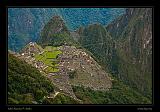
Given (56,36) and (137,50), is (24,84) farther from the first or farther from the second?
(137,50)

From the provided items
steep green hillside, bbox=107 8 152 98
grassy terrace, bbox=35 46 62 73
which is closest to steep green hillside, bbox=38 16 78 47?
grassy terrace, bbox=35 46 62 73

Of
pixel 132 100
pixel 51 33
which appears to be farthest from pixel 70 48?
pixel 132 100

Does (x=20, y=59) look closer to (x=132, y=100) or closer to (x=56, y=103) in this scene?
(x=56, y=103)

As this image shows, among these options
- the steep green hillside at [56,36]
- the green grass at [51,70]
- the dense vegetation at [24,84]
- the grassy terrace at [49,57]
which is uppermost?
the steep green hillside at [56,36]

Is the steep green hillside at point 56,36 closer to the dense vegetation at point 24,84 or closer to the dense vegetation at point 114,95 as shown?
the dense vegetation at point 24,84

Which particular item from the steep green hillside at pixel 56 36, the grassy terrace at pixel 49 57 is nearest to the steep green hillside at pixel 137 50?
the steep green hillside at pixel 56 36

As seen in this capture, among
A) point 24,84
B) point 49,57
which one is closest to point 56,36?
point 49,57
